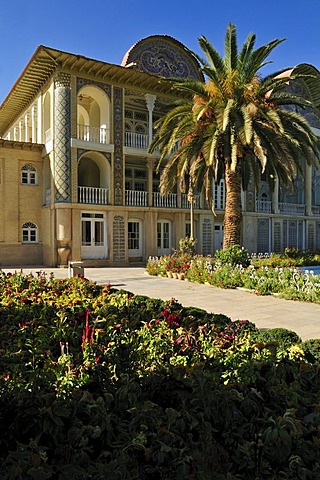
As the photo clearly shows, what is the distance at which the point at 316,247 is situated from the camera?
3228 centimetres

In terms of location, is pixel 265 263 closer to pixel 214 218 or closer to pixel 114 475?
pixel 214 218

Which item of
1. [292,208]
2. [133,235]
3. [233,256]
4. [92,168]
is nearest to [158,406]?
[233,256]

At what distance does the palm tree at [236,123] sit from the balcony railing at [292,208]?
14219 mm

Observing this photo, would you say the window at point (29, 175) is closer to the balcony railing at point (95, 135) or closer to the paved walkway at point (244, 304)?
the balcony railing at point (95, 135)

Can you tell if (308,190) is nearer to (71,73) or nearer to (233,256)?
(233,256)

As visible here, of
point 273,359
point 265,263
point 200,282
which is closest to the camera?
point 273,359

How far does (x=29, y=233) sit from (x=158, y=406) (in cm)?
2100

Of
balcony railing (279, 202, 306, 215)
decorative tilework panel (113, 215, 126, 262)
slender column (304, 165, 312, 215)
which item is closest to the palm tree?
decorative tilework panel (113, 215, 126, 262)

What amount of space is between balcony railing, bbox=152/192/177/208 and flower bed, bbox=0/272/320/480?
19535 millimetres

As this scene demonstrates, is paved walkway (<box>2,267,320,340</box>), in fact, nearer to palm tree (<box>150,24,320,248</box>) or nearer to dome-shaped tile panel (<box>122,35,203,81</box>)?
palm tree (<box>150,24,320,248</box>)

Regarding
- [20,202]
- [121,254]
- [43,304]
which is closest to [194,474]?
[43,304]

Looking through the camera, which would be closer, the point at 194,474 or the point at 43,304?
the point at 194,474

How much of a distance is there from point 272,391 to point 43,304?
412 centimetres

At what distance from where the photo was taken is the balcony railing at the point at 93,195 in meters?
21.5
